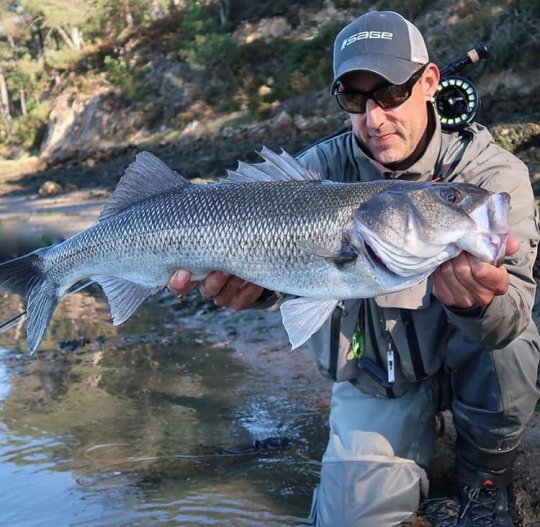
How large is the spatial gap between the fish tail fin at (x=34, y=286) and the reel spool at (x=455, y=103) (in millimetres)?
2239

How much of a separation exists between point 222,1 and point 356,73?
28514mm

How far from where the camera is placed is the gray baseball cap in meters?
3.55

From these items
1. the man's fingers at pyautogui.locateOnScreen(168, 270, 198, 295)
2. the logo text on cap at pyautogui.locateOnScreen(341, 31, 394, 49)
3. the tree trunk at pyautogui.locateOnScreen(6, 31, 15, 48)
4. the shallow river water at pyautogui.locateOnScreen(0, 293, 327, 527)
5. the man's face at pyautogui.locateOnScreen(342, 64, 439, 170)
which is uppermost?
the tree trunk at pyautogui.locateOnScreen(6, 31, 15, 48)

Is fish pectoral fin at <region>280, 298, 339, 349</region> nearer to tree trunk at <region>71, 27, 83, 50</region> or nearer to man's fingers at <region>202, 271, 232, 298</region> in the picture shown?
man's fingers at <region>202, 271, 232, 298</region>

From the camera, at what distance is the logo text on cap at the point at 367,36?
11.9ft

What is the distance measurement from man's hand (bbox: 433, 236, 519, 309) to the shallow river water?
5.97 ft

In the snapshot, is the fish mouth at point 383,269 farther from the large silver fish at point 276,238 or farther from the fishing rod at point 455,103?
the fishing rod at point 455,103

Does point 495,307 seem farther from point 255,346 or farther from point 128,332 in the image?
point 128,332

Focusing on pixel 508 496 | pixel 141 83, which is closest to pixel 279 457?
pixel 508 496

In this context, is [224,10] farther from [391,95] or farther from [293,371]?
[391,95]

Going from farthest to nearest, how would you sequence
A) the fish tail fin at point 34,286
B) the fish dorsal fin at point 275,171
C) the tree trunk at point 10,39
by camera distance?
the tree trunk at point 10,39 → the fish tail fin at point 34,286 → the fish dorsal fin at point 275,171

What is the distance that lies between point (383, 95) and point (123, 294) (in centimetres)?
161

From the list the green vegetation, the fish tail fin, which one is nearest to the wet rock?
the green vegetation

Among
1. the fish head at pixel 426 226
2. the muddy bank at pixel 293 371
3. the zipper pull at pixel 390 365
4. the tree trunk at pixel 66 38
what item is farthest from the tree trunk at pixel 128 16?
the fish head at pixel 426 226
